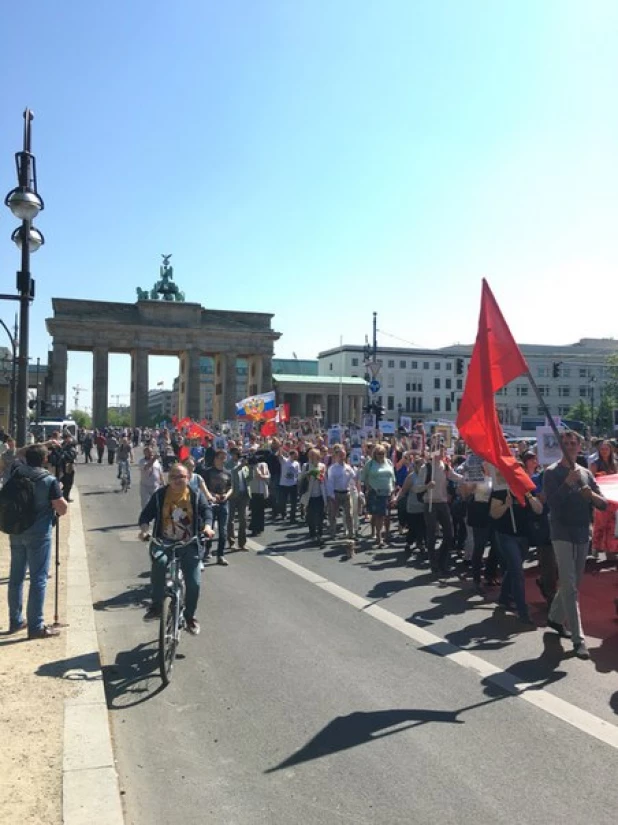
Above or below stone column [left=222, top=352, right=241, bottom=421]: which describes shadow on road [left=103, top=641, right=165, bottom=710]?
below

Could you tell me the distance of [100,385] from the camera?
8181cm

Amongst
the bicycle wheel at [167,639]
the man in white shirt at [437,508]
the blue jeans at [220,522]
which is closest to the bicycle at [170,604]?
the bicycle wheel at [167,639]

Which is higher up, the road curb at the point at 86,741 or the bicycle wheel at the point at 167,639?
the bicycle wheel at the point at 167,639

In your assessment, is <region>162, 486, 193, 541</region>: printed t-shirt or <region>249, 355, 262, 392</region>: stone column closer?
<region>162, 486, 193, 541</region>: printed t-shirt

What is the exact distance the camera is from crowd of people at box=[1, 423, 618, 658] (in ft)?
23.0

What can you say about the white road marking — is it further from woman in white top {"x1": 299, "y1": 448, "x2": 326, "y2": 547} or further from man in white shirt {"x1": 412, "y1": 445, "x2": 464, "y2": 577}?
woman in white top {"x1": 299, "y1": 448, "x2": 326, "y2": 547}

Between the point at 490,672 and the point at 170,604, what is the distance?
9.61 feet

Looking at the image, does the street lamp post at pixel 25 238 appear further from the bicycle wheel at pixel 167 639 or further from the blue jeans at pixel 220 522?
the bicycle wheel at pixel 167 639

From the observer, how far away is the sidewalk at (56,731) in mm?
3926

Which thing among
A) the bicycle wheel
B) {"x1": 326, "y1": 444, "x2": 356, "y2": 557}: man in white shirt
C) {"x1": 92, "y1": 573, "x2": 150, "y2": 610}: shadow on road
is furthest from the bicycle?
{"x1": 326, "y1": 444, "x2": 356, "y2": 557}: man in white shirt

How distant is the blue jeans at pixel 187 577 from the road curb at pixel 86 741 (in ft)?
2.54

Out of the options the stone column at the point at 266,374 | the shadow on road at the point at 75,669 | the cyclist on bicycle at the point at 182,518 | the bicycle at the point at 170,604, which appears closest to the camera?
the shadow on road at the point at 75,669

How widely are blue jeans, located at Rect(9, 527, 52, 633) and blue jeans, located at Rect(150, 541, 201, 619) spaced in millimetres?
1111

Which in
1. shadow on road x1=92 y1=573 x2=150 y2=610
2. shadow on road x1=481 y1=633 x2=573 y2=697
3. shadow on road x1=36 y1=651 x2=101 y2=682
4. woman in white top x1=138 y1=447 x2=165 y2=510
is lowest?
shadow on road x1=92 y1=573 x2=150 y2=610
